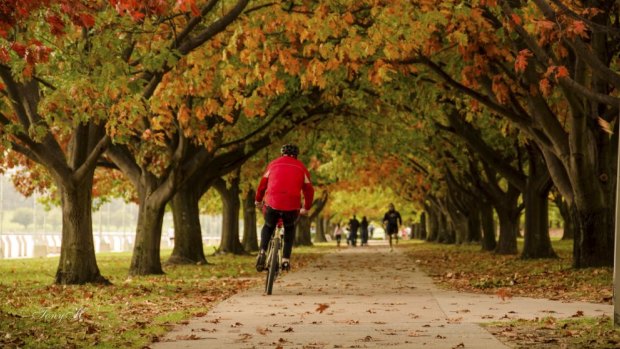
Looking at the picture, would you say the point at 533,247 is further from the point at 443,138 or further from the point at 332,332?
the point at 332,332

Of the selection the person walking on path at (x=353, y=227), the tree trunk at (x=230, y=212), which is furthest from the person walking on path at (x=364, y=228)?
the tree trunk at (x=230, y=212)

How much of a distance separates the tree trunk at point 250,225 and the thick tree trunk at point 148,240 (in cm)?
2046

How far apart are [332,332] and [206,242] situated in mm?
72231

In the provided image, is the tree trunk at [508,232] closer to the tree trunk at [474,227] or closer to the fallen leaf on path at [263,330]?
the tree trunk at [474,227]

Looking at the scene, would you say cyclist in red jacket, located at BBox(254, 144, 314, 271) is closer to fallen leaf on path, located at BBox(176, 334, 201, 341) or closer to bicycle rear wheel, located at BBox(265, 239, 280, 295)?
bicycle rear wheel, located at BBox(265, 239, 280, 295)

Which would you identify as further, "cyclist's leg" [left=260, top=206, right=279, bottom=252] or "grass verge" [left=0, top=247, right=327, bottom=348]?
"cyclist's leg" [left=260, top=206, right=279, bottom=252]

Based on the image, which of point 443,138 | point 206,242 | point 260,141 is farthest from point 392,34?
point 206,242

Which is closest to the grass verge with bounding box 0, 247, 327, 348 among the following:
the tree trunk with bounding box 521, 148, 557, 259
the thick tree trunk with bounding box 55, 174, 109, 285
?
the thick tree trunk with bounding box 55, 174, 109, 285

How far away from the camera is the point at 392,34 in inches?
643

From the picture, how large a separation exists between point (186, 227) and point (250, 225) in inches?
599

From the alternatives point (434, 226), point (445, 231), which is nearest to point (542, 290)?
point (445, 231)

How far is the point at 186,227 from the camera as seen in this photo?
29.6 meters

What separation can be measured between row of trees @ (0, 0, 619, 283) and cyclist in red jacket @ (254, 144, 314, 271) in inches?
83.1

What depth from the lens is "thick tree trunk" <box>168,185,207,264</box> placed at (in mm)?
29312
